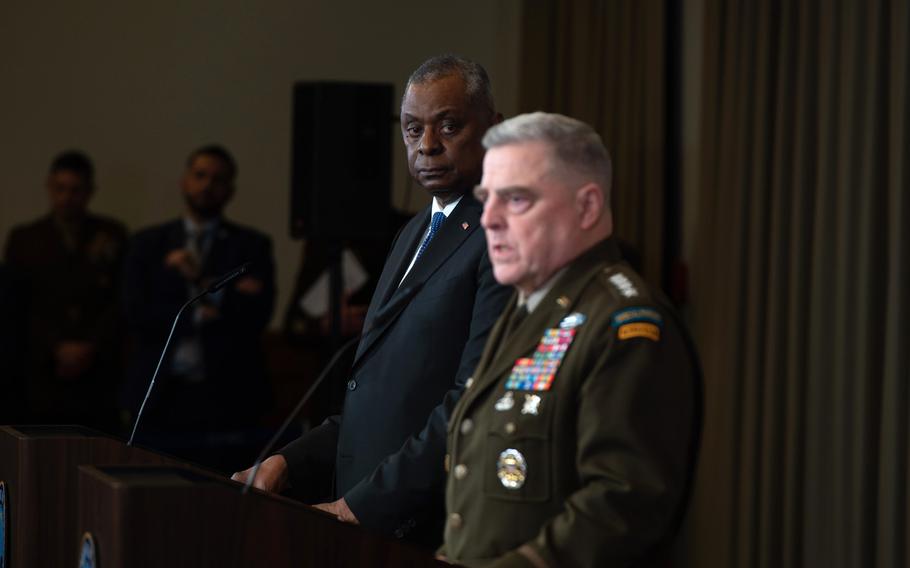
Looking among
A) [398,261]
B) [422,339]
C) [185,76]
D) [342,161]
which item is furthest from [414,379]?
[185,76]

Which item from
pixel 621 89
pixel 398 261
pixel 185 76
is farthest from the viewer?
pixel 185 76

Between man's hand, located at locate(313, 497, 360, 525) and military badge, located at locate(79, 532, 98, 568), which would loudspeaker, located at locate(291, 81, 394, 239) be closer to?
man's hand, located at locate(313, 497, 360, 525)

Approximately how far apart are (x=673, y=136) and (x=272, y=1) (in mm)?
2862

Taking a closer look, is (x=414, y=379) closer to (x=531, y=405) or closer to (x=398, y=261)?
(x=398, y=261)

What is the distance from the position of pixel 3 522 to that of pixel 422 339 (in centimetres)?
84

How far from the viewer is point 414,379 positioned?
2.46m

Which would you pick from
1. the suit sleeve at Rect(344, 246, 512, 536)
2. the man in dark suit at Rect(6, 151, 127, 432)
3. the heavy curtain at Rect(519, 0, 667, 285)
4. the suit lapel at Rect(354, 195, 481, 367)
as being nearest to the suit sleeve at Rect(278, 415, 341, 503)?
the suit lapel at Rect(354, 195, 481, 367)

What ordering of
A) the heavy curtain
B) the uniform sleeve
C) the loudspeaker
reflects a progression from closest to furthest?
1. the uniform sleeve
2. the loudspeaker
3. the heavy curtain

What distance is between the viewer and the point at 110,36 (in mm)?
7863

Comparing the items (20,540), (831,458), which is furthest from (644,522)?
(831,458)

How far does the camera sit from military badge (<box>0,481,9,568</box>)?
8.24ft

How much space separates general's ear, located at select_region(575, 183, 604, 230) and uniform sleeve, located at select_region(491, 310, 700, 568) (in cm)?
17

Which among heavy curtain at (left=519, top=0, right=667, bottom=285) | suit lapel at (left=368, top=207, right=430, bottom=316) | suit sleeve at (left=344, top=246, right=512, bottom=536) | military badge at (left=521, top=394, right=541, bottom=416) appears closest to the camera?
military badge at (left=521, top=394, right=541, bottom=416)

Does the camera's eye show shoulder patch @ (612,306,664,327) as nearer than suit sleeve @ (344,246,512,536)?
Yes
